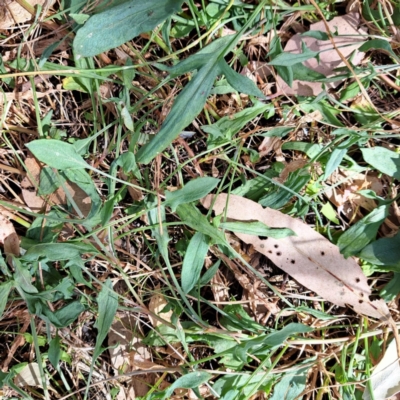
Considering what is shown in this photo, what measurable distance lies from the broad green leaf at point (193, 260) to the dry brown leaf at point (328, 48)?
0.41 metres

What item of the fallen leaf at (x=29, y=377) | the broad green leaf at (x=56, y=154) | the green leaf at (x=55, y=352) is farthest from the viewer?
the fallen leaf at (x=29, y=377)

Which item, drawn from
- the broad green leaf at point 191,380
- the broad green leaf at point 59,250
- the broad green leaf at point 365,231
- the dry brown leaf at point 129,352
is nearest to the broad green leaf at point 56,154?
the broad green leaf at point 59,250

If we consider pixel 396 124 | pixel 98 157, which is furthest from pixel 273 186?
pixel 98 157

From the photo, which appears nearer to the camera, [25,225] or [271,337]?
[271,337]

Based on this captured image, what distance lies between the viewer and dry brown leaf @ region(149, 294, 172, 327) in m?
1.14

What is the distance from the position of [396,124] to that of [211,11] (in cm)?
50

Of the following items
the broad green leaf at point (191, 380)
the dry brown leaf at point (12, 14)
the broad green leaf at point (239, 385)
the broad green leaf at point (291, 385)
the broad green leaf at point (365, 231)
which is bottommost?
the broad green leaf at point (291, 385)

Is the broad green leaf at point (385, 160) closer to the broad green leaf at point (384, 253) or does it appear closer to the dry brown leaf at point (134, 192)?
the broad green leaf at point (384, 253)

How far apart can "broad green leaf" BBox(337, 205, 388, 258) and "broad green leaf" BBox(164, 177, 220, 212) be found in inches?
14.4

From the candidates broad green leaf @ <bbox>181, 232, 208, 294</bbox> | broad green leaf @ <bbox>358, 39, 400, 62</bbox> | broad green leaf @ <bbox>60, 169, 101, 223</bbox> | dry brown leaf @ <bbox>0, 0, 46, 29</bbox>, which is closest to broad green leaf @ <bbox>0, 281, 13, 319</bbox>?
broad green leaf @ <bbox>60, 169, 101, 223</bbox>

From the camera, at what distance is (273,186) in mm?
1124

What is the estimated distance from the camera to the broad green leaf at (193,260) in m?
1.04

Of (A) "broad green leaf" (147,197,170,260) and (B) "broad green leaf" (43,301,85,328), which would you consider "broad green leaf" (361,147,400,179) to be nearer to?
(A) "broad green leaf" (147,197,170,260)

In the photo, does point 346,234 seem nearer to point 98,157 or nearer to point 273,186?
point 273,186
